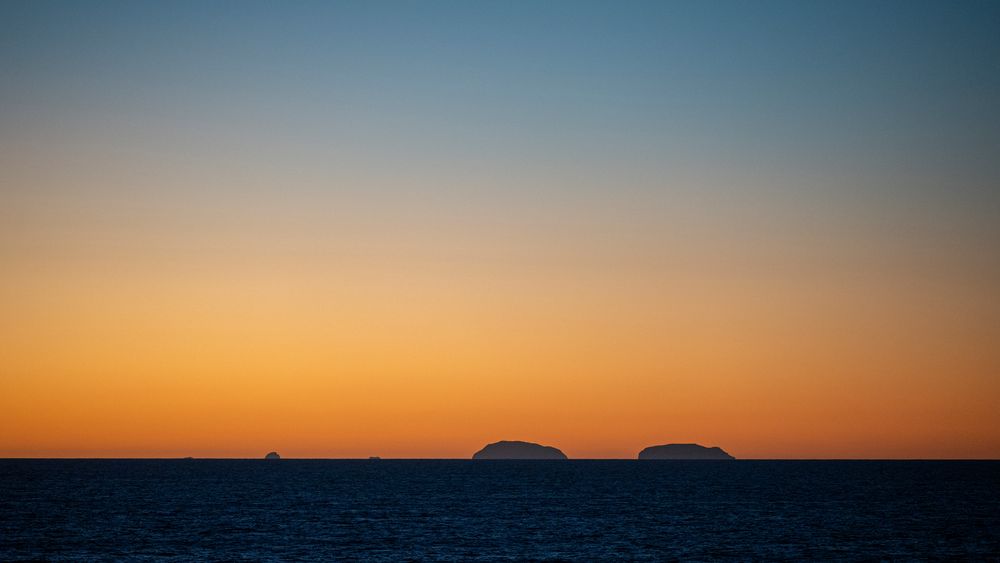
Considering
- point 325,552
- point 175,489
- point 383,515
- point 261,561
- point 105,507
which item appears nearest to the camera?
point 261,561

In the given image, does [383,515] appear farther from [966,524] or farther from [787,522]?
[966,524]

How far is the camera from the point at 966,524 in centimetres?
9325

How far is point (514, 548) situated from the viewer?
7188cm

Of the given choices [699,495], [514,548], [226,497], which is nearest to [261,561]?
[514,548]

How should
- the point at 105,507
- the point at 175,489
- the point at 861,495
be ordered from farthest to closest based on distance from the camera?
the point at 175,489 → the point at 861,495 → the point at 105,507

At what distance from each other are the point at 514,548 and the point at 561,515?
33.1 meters

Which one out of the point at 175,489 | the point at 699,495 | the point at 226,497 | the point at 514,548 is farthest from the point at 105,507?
the point at 699,495

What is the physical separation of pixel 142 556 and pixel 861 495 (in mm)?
116184

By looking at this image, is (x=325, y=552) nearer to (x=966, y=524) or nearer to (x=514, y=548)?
(x=514, y=548)

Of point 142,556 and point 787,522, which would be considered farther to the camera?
point 787,522

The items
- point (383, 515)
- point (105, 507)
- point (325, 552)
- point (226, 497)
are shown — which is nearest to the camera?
point (325, 552)

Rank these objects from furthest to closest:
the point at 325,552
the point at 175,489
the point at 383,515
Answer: the point at 175,489
the point at 383,515
the point at 325,552

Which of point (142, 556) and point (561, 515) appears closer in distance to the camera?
point (142, 556)

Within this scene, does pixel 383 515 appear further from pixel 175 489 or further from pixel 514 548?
pixel 175 489
